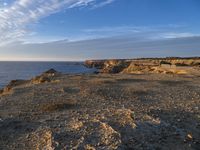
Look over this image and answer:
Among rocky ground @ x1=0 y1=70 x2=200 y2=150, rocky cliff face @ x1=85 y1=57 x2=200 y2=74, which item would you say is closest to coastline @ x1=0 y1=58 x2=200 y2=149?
rocky ground @ x1=0 y1=70 x2=200 y2=150

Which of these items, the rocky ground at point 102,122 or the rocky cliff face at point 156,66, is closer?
the rocky ground at point 102,122

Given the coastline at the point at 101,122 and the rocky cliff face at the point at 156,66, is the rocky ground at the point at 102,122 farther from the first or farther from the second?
the rocky cliff face at the point at 156,66

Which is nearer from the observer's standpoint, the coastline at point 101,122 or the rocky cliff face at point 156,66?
the coastline at point 101,122

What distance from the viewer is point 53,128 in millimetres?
15234

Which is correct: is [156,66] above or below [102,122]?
below

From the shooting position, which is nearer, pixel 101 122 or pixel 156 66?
pixel 101 122

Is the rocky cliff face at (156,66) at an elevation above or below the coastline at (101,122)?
below

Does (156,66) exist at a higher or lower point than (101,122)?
lower

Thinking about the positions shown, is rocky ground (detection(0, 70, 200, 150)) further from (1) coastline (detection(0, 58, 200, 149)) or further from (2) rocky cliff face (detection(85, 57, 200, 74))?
(2) rocky cliff face (detection(85, 57, 200, 74))

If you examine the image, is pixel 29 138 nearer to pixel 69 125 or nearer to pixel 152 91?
pixel 69 125

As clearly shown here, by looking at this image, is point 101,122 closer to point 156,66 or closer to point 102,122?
point 102,122

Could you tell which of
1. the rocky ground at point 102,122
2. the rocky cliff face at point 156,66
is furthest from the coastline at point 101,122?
the rocky cliff face at point 156,66

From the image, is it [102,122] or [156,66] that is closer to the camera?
[102,122]

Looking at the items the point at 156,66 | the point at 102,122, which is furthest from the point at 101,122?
the point at 156,66
